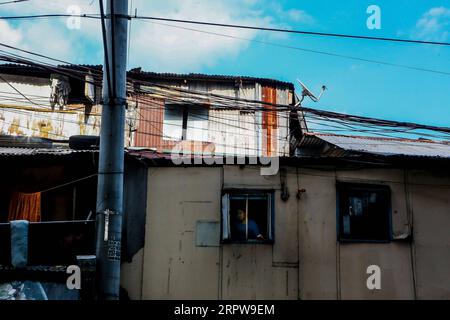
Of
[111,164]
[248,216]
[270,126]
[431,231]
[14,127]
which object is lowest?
[431,231]

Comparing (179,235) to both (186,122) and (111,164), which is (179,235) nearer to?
(111,164)

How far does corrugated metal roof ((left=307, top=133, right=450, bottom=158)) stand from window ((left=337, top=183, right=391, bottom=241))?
287 centimetres

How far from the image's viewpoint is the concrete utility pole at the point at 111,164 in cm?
557

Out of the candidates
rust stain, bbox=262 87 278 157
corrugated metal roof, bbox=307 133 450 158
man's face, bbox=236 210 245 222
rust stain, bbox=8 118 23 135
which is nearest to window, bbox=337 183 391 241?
man's face, bbox=236 210 245 222

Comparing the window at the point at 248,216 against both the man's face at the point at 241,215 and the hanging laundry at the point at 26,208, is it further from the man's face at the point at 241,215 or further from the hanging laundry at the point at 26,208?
the hanging laundry at the point at 26,208

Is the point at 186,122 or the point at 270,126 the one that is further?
the point at 270,126

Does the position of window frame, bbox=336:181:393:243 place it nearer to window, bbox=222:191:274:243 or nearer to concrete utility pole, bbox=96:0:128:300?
window, bbox=222:191:274:243

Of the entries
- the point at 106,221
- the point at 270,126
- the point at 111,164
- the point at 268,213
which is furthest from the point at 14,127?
the point at 106,221

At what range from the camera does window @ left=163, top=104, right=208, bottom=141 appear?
16531mm

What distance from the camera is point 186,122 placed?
1664 centimetres

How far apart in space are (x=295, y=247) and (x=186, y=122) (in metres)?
8.86

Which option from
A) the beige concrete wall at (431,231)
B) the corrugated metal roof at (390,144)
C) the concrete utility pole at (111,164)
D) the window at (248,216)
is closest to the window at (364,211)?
the beige concrete wall at (431,231)

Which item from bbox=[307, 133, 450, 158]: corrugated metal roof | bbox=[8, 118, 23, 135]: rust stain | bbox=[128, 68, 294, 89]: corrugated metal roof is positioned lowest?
bbox=[307, 133, 450, 158]: corrugated metal roof

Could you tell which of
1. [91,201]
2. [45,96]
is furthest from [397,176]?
[45,96]
